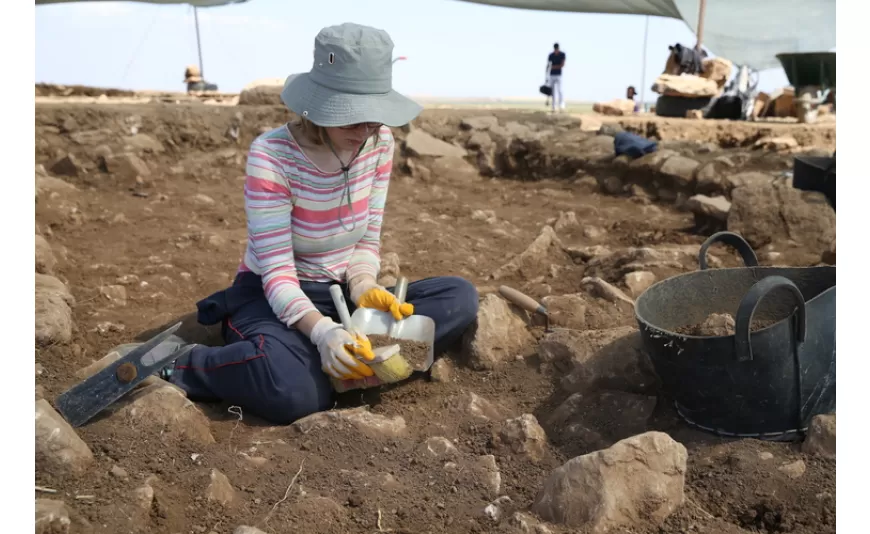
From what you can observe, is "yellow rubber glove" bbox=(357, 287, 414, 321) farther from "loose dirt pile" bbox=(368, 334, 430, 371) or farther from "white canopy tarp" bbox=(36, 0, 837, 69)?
"white canopy tarp" bbox=(36, 0, 837, 69)

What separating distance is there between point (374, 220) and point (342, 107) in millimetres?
633

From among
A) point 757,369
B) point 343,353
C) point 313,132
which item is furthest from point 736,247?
point 313,132

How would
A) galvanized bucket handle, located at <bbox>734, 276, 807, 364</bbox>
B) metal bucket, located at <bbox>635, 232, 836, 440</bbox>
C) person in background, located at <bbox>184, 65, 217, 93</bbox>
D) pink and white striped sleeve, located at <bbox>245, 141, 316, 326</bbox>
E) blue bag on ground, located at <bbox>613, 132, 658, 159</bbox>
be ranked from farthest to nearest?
person in background, located at <bbox>184, 65, 217, 93</bbox> → blue bag on ground, located at <bbox>613, 132, 658, 159</bbox> → pink and white striped sleeve, located at <bbox>245, 141, 316, 326</bbox> → metal bucket, located at <bbox>635, 232, 836, 440</bbox> → galvanized bucket handle, located at <bbox>734, 276, 807, 364</bbox>

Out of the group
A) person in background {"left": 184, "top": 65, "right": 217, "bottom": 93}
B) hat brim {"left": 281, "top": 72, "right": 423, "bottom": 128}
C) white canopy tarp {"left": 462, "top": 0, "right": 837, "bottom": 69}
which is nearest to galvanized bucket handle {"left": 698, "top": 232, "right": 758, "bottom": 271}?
hat brim {"left": 281, "top": 72, "right": 423, "bottom": 128}

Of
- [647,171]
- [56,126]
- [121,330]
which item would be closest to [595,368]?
[121,330]

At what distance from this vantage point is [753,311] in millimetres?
1923

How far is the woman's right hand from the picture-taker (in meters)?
2.32

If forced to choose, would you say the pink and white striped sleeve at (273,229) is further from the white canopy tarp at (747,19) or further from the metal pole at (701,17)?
the metal pole at (701,17)

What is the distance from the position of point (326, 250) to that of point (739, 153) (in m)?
4.63

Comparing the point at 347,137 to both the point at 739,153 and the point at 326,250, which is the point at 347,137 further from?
the point at 739,153

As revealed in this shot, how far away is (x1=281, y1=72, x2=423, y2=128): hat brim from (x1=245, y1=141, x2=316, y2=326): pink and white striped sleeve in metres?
0.22

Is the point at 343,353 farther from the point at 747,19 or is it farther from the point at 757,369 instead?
the point at 747,19

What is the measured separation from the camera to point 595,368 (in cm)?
252

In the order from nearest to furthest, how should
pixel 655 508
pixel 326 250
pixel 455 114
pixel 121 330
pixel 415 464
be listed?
pixel 655 508 → pixel 415 464 → pixel 326 250 → pixel 121 330 → pixel 455 114
